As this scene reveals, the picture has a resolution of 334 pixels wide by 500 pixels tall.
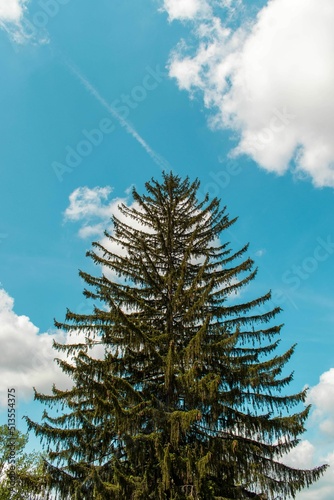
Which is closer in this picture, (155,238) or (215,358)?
(215,358)

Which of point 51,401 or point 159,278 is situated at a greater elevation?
point 159,278

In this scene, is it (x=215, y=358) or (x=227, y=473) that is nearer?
(x=227, y=473)

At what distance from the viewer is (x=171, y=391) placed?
34.3 feet

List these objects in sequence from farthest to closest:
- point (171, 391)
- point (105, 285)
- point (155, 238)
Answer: point (155, 238), point (105, 285), point (171, 391)

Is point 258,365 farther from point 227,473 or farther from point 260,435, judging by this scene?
point 227,473

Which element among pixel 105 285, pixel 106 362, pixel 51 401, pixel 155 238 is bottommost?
pixel 51 401

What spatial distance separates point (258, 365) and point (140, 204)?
23.2 feet

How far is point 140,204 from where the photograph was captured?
46.9 feet

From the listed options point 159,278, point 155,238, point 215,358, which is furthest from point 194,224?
point 215,358

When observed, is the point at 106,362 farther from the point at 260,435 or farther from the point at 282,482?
the point at 282,482

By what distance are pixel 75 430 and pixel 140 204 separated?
25.3 feet

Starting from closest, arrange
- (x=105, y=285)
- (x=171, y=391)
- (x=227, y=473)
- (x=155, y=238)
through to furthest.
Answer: (x=227, y=473) → (x=171, y=391) → (x=105, y=285) → (x=155, y=238)

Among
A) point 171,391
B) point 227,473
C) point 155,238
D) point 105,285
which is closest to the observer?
point 227,473

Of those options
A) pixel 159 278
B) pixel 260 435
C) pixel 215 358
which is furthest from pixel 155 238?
pixel 260 435
